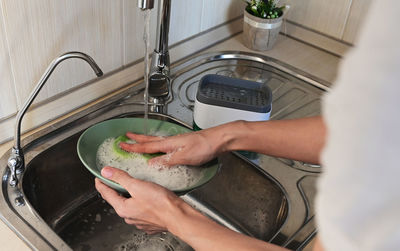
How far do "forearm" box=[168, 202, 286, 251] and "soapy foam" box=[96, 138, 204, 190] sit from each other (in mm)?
133

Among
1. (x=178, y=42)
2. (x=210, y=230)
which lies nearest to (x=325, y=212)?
(x=210, y=230)

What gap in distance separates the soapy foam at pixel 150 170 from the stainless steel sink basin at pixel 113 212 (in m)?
0.10

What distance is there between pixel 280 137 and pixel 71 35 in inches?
17.4

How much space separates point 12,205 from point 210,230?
0.35m

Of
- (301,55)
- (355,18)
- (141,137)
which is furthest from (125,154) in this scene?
(355,18)

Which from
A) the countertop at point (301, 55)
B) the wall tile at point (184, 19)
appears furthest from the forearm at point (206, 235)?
the countertop at point (301, 55)

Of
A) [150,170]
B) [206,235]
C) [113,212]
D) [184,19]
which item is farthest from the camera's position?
[184,19]

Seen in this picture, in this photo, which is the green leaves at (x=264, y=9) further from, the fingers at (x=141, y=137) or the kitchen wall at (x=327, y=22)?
the fingers at (x=141, y=137)

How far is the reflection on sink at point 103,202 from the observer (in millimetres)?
876

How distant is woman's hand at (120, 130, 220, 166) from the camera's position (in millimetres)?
815

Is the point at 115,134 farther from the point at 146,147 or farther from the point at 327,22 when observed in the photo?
the point at 327,22

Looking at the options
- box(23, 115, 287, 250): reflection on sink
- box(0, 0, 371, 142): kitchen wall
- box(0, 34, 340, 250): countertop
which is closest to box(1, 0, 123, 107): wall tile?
box(0, 0, 371, 142): kitchen wall

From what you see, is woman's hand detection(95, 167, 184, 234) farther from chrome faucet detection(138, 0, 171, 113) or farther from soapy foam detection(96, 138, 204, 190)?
chrome faucet detection(138, 0, 171, 113)

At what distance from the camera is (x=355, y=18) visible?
1.26 meters
